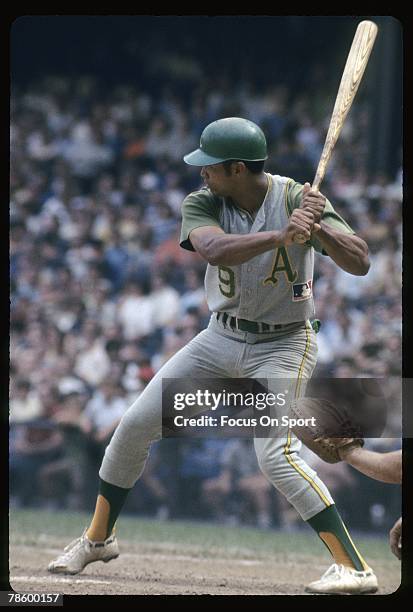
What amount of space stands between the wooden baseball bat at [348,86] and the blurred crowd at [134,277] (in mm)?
2804

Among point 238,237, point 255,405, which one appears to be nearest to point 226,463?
point 255,405

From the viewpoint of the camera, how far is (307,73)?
1177 cm

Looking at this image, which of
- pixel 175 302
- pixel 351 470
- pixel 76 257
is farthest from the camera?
pixel 76 257

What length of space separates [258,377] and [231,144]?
93cm

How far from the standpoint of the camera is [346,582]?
361 centimetres

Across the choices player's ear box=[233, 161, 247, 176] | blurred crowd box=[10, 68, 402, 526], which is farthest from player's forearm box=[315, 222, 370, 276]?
blurred crowd box=[10, 68, 402, 526]

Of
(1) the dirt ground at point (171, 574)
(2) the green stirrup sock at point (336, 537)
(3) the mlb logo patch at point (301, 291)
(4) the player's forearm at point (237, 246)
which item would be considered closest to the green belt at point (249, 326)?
(3) the mlb logo patch at point (301, 291)

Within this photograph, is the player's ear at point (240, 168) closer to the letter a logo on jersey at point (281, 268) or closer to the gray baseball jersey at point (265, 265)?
the gray baseball jersey at point (265, 265)

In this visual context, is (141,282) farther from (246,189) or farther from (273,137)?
(246,189)

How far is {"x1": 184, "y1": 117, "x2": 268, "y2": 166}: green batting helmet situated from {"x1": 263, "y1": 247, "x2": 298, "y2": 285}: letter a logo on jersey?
1.27 feet

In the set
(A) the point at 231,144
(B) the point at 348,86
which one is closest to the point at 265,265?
(A) the point at 231,144

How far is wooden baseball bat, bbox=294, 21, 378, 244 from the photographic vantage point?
12.4ft

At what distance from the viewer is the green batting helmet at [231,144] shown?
147 inches
